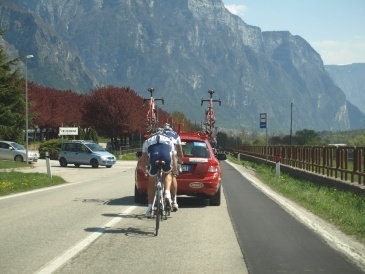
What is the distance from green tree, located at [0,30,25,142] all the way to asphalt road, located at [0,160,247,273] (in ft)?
117

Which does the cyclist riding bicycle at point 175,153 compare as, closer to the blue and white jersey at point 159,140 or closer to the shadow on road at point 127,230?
the blue and white jersey at point 159,140

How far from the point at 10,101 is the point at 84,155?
13435 millimetres

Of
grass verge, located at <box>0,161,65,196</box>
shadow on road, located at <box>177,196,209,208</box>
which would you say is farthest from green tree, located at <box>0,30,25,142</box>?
shadow on road, located at <box>177,196,209,208</box>

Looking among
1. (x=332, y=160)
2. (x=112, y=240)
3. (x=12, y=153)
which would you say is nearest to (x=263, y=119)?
(x=12, y=153)

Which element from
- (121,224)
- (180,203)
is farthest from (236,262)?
(180,203)

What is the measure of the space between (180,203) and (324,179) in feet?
31.7

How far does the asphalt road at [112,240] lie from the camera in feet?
22.7

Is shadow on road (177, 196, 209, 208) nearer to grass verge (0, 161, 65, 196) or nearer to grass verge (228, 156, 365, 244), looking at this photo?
grass verge (228, 156, 365, 244)

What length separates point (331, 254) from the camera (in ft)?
25.8

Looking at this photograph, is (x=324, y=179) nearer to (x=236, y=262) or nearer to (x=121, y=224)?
(x=121, y=224)

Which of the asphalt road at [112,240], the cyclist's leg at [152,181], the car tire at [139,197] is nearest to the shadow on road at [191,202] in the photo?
the asphalt road at [112,240]

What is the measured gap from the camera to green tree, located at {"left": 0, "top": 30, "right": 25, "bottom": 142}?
48.1 m

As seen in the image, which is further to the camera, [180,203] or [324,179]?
[324,179]

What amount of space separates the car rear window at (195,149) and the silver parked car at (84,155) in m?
26.2
